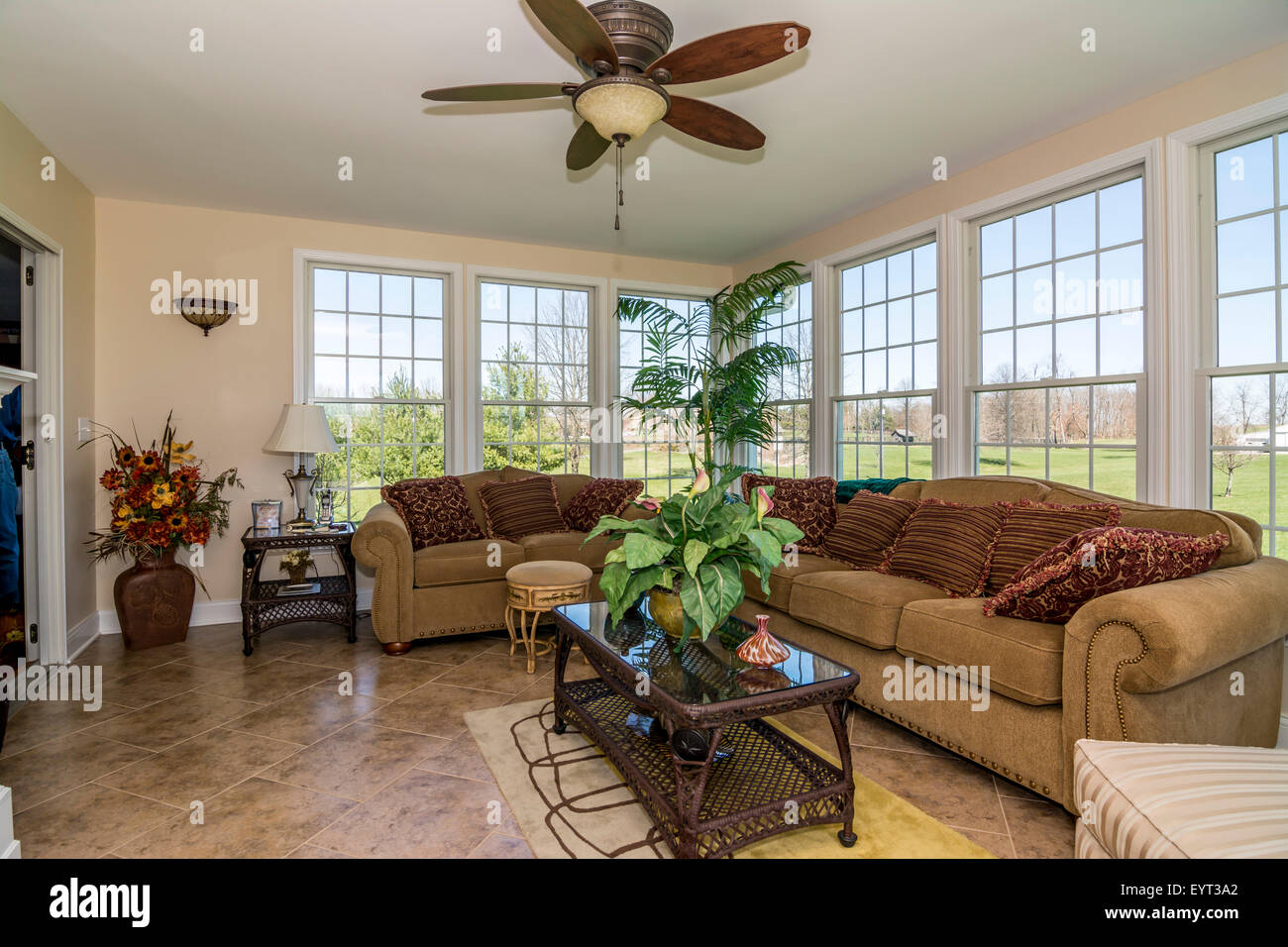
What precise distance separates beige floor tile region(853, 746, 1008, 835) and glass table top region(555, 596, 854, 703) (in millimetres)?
587

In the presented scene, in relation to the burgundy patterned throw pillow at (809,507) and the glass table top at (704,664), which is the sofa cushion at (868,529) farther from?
the glass table top at (704,664)

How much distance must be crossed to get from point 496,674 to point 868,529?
2096 mm

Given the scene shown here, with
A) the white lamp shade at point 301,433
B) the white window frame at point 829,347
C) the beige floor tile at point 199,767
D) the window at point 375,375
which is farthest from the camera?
the window at point 375,375

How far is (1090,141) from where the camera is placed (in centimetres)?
324

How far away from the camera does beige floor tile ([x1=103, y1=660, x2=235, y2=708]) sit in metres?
3.14

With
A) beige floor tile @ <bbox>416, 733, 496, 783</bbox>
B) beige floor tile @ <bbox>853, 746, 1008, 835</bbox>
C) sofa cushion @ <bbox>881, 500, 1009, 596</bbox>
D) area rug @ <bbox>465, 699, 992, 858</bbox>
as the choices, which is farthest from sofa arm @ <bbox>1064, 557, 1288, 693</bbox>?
beige floor tile @ <bbox>416, 733, 496, 783</bbox>

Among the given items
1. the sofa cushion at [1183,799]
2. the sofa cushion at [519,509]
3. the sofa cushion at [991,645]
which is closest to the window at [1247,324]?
the sofa cushion at [991,645]

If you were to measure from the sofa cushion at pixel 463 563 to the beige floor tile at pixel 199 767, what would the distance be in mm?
1323

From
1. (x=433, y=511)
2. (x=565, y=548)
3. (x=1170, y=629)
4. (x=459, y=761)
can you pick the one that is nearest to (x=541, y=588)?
(x=565, y=548)

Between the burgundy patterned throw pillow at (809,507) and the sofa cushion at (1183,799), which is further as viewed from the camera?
the burgundy patterned throw pillow at (809,507)

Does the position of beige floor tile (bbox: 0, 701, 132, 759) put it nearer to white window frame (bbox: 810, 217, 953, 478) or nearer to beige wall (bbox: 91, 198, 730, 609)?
beige wall (bbox: 91, 198, 730, 609)

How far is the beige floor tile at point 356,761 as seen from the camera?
2342 millimetres
